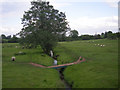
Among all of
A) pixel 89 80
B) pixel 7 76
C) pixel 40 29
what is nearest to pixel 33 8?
pixel 40 29

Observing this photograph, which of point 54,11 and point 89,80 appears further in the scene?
point 54,11

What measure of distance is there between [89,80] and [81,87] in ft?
9.81

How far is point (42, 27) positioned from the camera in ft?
227

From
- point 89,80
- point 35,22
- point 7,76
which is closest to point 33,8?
point 35,22

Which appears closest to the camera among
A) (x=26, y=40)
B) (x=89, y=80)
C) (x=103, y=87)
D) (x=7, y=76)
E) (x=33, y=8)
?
(x=103, y=87)

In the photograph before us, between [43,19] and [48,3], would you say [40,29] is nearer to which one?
[43,19]

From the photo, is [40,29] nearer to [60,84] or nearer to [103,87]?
[60,84]

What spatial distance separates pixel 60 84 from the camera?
96.7 ft

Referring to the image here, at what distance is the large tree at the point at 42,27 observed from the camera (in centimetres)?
6419

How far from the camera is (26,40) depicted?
6575 cm

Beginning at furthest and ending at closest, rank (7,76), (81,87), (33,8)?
(33,8) → (7,76) → (81,87)

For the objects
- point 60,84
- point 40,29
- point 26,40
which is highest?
point 40,29

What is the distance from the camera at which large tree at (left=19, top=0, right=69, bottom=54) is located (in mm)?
64188

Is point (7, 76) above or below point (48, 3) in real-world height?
below
